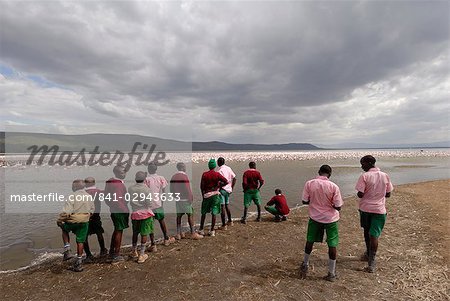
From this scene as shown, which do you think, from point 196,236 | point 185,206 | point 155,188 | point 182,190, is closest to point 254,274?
point 196,236

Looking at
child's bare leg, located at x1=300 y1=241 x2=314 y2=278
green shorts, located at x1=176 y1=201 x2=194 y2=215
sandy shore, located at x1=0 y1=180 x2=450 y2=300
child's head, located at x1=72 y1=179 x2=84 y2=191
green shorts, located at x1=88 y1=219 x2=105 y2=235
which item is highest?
child's head, located at x1=72 y1=179 x2=84 y2=191

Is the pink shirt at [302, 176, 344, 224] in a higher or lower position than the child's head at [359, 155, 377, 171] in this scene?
lower

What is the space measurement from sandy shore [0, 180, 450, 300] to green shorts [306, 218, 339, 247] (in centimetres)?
90

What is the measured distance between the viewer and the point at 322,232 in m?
6.11

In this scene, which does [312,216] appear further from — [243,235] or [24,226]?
[24,226]

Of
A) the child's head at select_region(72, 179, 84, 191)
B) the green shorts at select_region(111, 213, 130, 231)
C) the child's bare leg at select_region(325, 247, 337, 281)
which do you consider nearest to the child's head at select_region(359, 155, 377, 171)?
the child's bare leg at select_region(325, 247, 337, 281)

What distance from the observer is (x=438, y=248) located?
A: 25.5ft

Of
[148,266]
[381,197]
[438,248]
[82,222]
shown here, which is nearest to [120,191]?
[82,222]

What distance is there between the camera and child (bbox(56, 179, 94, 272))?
6.71 m

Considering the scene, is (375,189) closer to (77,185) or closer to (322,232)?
(322,232)

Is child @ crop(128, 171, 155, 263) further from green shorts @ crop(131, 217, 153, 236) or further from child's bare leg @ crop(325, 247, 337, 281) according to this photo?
child's bare leg @ crop(325, 247, 337, 281)

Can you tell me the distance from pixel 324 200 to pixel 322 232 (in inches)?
31.6

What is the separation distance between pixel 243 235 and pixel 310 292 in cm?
393

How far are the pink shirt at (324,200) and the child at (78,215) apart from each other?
18.6ft
